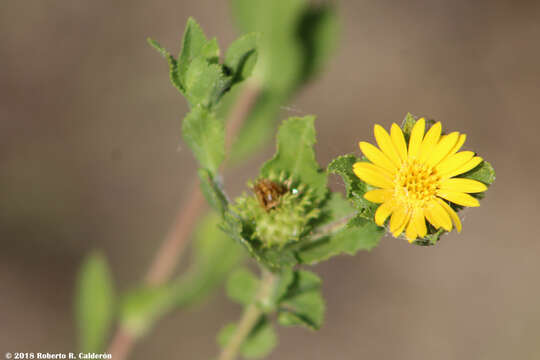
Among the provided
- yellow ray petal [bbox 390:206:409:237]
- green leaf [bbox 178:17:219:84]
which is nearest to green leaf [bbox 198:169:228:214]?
green leaf [bbox 178:17:219:84]

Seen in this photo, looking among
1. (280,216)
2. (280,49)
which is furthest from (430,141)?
(280,49)

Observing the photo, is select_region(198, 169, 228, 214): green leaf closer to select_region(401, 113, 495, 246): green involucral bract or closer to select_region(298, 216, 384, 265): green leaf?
select_region(298, 216, 384, 265): green leaf

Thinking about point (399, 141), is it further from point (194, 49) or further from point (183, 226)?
point (183, 226)

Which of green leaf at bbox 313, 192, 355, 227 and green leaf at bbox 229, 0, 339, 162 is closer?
green leaf at bbox 313, 192, 355, 227

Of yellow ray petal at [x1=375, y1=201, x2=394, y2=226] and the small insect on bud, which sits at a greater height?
the small insect on bud

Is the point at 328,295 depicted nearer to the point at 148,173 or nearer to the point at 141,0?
the point at 148,173

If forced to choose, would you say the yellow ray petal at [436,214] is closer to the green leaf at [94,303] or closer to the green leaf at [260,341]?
the green leaf at [260,341]
